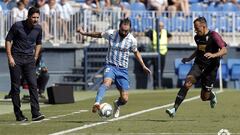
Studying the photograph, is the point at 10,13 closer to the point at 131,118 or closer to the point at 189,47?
the point at 189,47

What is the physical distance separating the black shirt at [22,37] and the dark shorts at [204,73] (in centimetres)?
308

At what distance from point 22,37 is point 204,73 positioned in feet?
11.6

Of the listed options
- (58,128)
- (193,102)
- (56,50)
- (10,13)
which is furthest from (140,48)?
(58,128)

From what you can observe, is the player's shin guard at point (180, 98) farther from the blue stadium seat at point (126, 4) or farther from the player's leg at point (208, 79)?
the blue stadium seat at point (126, 4)

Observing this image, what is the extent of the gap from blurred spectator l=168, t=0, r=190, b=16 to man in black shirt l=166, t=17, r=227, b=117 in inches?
567

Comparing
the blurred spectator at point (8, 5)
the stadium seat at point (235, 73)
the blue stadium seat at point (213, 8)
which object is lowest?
the stadium seat at point (235, 73)

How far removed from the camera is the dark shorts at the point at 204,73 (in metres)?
15.7

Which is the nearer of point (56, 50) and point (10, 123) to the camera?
point (10, 123)

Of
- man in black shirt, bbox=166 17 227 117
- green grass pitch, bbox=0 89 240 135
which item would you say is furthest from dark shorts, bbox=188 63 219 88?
green grass pitch, bbox=0 89 240 135

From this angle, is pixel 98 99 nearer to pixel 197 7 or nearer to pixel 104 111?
pixel 104 111

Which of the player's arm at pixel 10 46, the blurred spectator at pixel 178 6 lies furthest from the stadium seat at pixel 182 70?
the player's arm at pixel 10 46

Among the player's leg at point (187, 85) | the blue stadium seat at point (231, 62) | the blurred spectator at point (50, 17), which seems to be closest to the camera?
the player's leg at point (187, 85)

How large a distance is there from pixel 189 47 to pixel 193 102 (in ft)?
31.9

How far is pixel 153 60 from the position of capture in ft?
97.3
